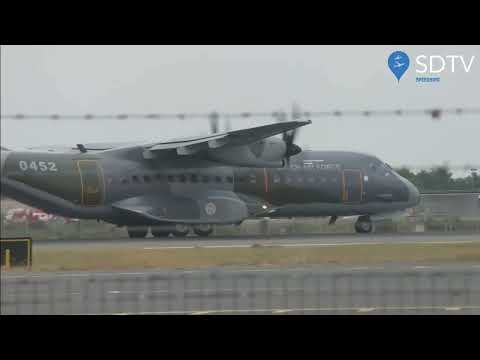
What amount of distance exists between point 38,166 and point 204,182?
7.48 m

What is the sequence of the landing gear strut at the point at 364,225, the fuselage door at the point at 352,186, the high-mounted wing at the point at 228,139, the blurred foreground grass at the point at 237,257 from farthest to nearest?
the landing gear strut at the point at 364,225, the fuselage door at the point at 352,186, the high-mounted wing at the point at 228,139, the blurred foreground grass at the point at 237,257

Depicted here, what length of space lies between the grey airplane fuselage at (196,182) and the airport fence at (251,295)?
1380 centimetres

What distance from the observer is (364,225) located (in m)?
38.7

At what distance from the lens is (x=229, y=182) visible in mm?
36781

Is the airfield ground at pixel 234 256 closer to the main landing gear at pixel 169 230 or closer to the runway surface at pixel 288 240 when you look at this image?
the runway surface at pixel 288 240

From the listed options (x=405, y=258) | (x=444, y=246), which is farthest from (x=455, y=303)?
(x=444, y=246)

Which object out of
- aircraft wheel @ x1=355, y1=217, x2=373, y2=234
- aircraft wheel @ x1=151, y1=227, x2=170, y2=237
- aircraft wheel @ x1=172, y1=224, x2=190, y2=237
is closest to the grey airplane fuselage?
aircraft wheel @ x1=355, y1=217, x2=373, y2=234

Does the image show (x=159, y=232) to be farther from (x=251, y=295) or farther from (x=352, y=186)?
(x=251, y=295)

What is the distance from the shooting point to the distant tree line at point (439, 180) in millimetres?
33875

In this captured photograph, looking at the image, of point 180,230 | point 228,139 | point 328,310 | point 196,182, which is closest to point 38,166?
point 180,230

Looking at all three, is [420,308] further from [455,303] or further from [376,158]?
[376,158]

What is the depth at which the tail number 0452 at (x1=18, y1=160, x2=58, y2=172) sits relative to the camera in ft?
106

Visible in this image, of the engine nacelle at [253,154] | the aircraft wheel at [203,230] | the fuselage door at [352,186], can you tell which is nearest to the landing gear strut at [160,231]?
the aircraft wheel at [203,230]

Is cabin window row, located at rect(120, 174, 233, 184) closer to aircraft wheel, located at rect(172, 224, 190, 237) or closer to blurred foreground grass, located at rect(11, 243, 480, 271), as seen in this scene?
aircraft wheel, located at rect(172, 224, 190, 237)
